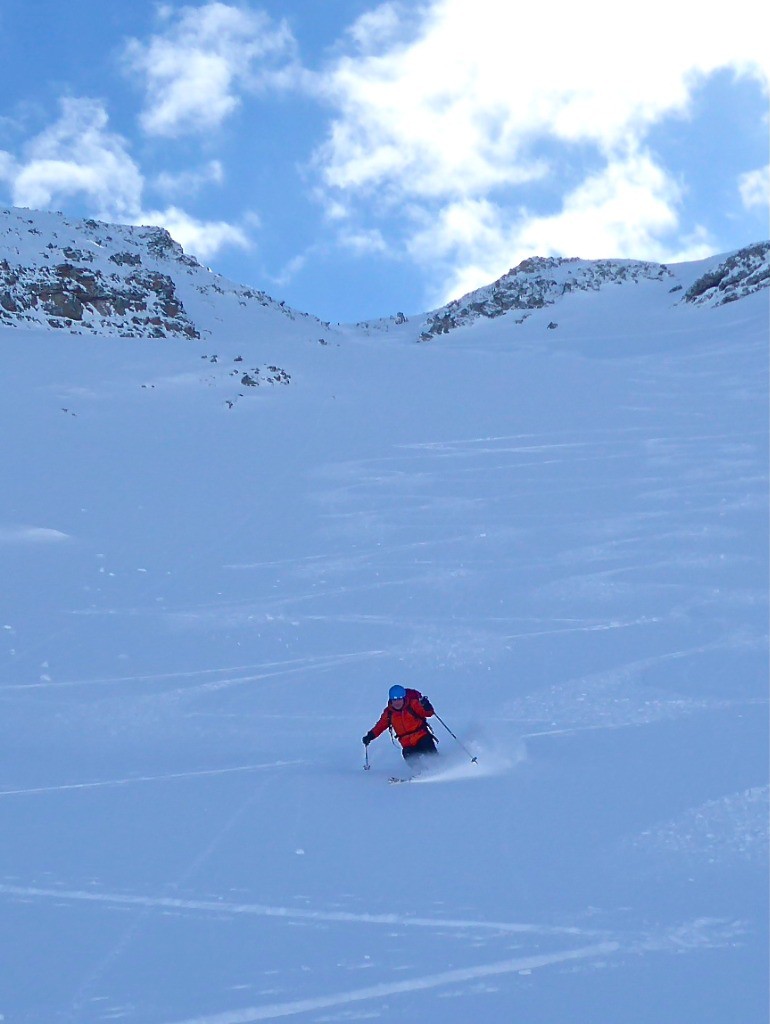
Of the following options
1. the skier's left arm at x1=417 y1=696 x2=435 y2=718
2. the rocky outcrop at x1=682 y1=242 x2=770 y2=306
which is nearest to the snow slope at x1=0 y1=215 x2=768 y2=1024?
the skier's left arm at x1=417 y1=696 x2=435 y2=718

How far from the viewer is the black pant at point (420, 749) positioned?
6.51 metres

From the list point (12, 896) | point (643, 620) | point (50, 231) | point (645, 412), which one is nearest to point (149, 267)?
point (50, 231)

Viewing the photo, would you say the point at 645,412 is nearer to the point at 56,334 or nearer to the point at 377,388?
the point at 377,388

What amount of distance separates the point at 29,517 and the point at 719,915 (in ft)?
37.2

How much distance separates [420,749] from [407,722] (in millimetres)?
242

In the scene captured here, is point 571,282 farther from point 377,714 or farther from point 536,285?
point 377,714

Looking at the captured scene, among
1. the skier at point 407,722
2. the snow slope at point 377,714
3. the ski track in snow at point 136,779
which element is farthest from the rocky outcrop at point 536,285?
the ski track in snow at point 136,779

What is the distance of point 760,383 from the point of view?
61.6 feet

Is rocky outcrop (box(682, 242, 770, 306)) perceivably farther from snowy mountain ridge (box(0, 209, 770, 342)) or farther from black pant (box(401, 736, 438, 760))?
black pant (box(401, 736, 438, 760))

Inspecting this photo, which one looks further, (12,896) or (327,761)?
(327,761)

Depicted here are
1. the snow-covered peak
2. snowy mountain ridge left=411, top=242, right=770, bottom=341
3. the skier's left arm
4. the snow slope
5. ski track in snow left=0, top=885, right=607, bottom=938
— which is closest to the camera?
the snow slope

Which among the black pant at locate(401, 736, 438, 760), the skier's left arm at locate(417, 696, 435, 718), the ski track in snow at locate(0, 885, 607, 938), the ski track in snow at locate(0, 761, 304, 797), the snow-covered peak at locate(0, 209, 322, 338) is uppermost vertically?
the snow-covered peak at locate(0, 209, 322, 338)

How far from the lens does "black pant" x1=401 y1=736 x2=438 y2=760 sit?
21.4ft

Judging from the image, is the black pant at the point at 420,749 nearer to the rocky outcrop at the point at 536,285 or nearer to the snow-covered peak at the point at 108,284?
the snow-covered peak at the point at 108,284
